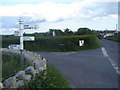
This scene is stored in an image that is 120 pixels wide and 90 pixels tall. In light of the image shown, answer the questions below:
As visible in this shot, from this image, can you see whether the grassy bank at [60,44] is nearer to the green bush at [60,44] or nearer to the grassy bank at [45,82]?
the green bush at [60,44]

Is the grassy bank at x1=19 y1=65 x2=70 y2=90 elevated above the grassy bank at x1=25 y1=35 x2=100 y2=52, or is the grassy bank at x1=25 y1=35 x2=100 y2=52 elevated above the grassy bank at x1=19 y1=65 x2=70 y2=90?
the grassy bank at x1=25 y1=35 x2=100 y2=52

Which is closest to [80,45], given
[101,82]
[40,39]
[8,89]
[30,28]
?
[40,39]

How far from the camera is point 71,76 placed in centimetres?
849

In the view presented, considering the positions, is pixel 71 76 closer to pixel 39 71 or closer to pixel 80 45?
pixel 39 71

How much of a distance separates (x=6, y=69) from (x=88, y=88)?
13.6 feet

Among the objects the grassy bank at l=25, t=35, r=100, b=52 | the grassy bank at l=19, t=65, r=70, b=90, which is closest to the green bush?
the grassy bank at l=25, t=35, r=100, b=52

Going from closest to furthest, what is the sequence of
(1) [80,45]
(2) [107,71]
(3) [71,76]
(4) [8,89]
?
(4) [8,89], (3) [71,76], (2) [107,71], (1) [80,45]

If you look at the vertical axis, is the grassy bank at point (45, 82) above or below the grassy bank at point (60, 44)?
below

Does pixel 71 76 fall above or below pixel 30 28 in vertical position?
below

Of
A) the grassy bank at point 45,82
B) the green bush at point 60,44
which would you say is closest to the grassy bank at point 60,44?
the green bush at point 60,44

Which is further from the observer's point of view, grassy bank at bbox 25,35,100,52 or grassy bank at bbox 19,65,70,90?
grassy bank at bbox 25,35,100,52

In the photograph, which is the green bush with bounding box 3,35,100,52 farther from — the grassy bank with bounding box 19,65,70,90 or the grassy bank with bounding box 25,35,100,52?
the grassy bank with bounding box 19,65,70,90

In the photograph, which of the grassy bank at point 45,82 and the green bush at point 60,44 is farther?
the green bush at point 60,44

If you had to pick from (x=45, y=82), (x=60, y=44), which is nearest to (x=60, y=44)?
(x=60, y=44)
